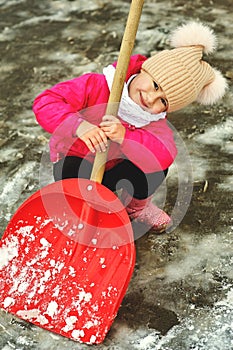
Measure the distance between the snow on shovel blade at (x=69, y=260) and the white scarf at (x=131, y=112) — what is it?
0.80 feet

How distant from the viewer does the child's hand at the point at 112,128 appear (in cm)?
156

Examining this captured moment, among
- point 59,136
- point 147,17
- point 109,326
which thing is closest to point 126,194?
point 59,136

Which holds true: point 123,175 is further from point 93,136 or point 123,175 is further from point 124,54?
point 124,54

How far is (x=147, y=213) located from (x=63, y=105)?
0.46 m

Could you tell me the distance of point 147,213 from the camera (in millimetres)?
1874

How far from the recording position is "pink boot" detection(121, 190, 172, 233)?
1858 millimetres

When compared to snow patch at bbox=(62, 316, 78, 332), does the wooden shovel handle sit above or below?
above

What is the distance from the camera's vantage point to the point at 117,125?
157 cm

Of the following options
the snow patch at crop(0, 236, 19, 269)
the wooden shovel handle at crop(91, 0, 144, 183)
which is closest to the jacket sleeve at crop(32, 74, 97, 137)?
the wooden shovel handle at crop(91, 0, 144, 183)

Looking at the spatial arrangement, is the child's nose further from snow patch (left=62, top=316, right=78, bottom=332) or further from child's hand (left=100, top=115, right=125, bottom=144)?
snow patch (left=62, top=316, right=78, bottom=332)

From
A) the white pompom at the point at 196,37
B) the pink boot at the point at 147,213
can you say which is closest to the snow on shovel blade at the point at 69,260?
the pink boot at the point at 147,213

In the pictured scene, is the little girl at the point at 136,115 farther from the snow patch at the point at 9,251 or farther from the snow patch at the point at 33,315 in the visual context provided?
the snow patch at the point at 33,315

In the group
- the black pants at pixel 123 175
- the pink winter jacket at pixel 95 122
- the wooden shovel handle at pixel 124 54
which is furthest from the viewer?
the black pants at pixel 123 175

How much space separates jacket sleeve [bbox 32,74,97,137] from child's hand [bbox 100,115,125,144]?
0.23 feet
